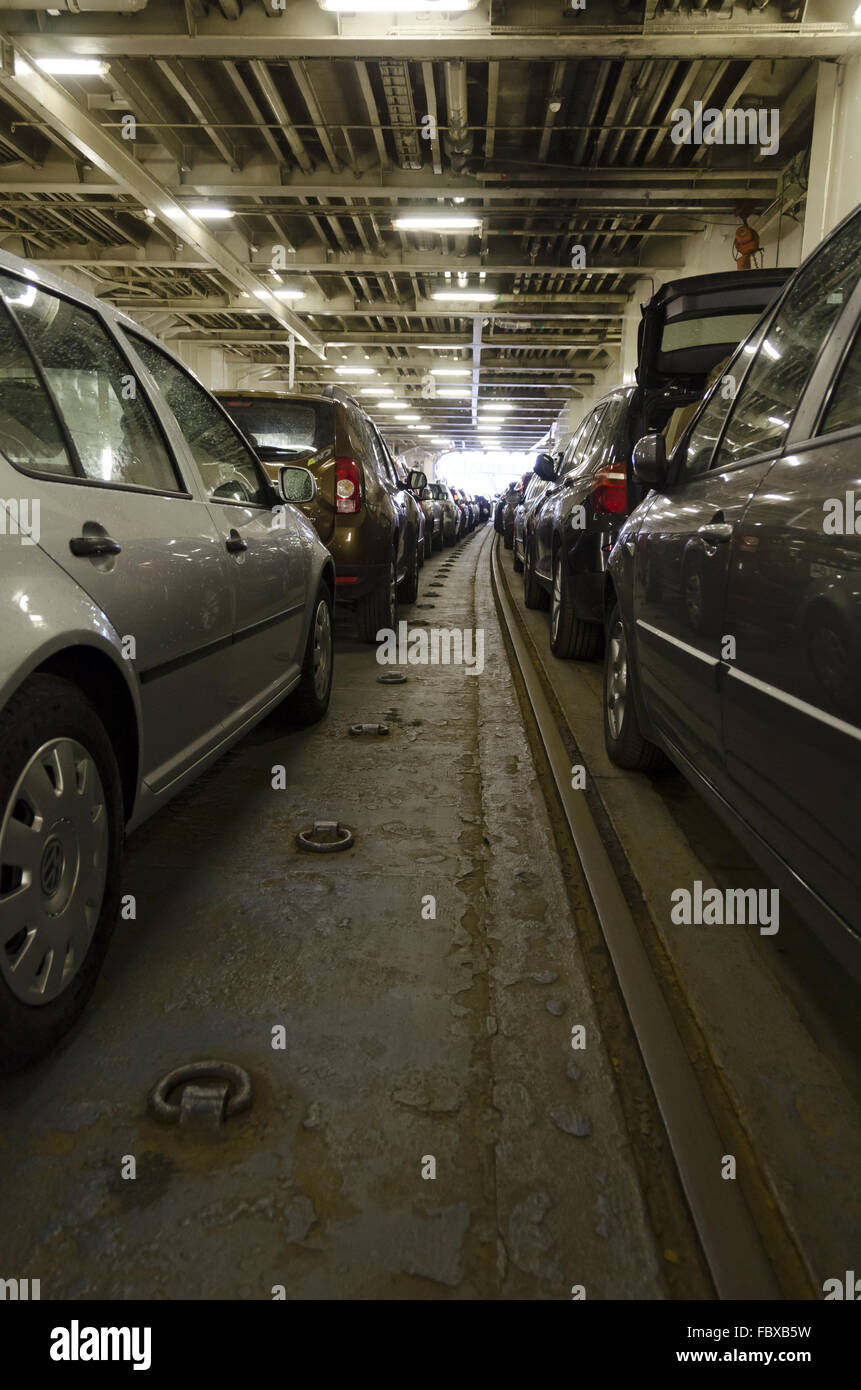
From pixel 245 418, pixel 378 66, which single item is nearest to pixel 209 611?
pixel 245 418

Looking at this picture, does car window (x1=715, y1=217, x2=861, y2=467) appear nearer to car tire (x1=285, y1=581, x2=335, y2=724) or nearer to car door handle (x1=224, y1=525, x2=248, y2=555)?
car door handle (x1=224, y1=525, x2=248, y2=555)

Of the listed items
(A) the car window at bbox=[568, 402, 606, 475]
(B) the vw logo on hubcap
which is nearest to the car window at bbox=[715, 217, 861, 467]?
(B) the vw logo on hubcap

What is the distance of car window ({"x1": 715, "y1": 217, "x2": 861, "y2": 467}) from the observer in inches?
74.6

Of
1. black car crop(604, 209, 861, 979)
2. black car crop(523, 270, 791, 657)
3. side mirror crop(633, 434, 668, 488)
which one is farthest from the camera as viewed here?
black car crop(523, 270, 791, 657)

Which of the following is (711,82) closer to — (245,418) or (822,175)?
(822,175)

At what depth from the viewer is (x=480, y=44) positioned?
23.6 feet

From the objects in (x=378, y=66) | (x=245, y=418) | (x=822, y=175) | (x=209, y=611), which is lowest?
(x=209, y=611)

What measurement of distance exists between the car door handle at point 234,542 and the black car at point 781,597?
1402 mm

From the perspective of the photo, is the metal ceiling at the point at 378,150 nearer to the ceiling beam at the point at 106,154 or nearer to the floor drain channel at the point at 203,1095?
the ceiling beam at the point at 106,154

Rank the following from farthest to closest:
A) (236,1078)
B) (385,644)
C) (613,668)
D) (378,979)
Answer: (385,644) → (613,668) → (378,979) → (236,1078)

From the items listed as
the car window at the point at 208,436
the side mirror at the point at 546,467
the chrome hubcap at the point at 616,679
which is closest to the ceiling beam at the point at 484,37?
the side mirror at the point at 546,467

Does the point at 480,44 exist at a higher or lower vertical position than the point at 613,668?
higher

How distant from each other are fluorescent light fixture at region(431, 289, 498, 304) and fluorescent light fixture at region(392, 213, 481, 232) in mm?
3961

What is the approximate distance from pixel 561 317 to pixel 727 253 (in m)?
5.46
